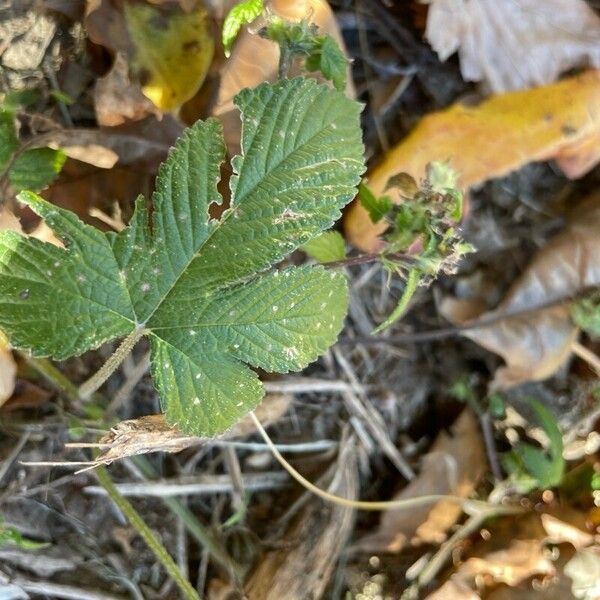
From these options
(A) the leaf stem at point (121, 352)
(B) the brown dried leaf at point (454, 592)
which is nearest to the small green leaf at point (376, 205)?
(A) the leaf stem at point (121, 352)

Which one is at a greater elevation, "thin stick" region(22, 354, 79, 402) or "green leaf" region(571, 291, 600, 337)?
"thin stick" region(22, 354, 79, 402)

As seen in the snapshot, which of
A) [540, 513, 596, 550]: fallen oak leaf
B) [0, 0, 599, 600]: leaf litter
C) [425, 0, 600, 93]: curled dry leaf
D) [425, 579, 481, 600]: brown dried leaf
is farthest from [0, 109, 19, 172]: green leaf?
[540, 513, 596, 550]: fallen oak leaf

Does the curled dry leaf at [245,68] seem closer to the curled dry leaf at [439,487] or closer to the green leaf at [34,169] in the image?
the green leaf at [34,169]

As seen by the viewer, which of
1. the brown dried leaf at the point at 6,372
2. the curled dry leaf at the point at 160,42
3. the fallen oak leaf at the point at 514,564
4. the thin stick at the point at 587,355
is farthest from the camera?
the thin stick at the point at 587,355

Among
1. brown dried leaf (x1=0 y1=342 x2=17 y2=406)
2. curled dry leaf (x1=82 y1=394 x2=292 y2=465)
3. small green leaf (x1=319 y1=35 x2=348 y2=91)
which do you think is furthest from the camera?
brown dried leaf (x1=0 y1=342 x2=17 y2=406)

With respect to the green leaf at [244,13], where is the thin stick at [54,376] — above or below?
below

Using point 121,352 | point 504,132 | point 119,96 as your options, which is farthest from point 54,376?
point 504,132

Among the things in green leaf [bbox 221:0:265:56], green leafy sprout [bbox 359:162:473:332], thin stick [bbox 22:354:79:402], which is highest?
green leaf [bbox 221:0:265:56]

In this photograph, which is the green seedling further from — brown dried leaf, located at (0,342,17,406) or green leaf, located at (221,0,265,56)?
green leaf, located at (221,0,265,56)
